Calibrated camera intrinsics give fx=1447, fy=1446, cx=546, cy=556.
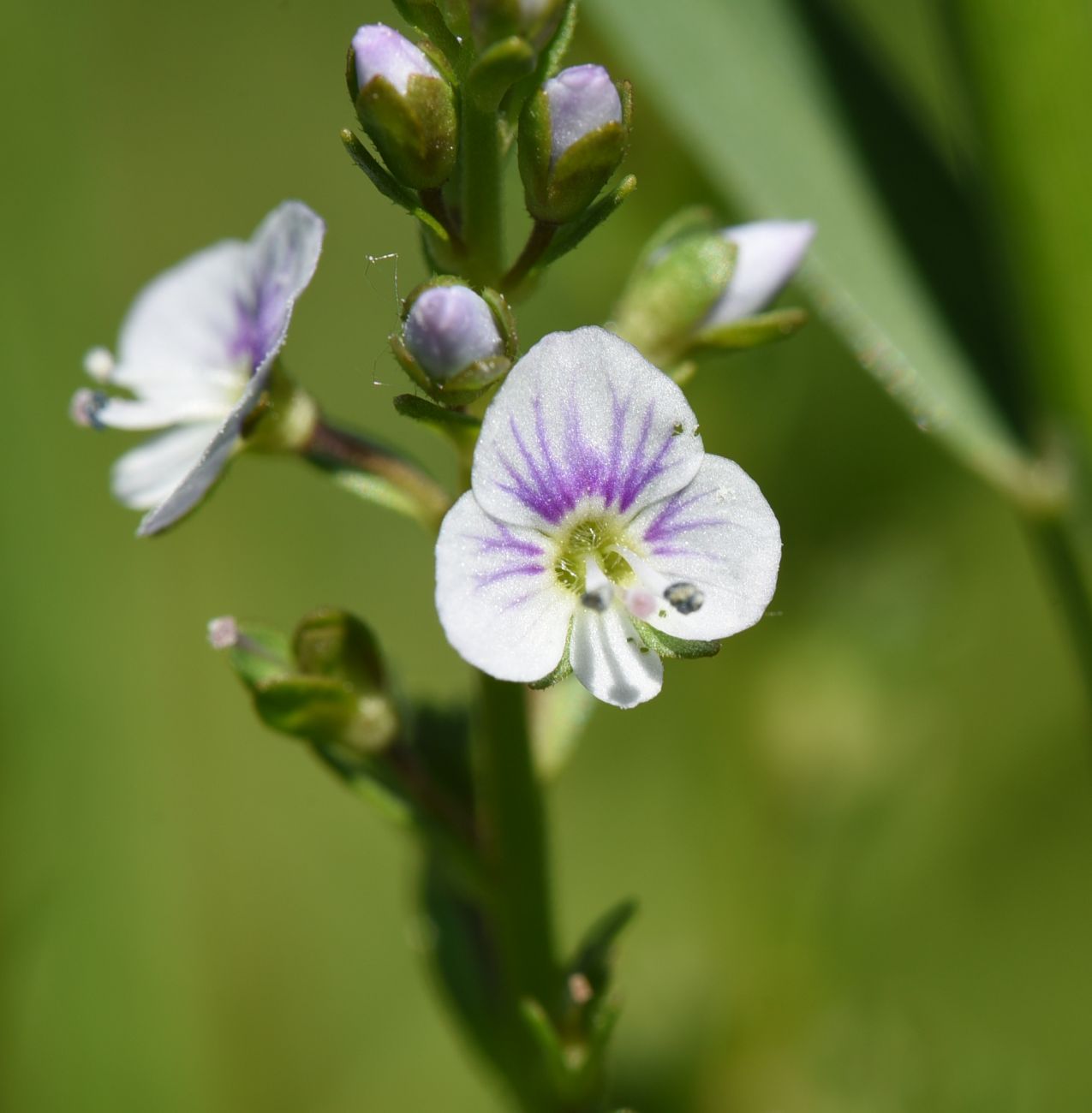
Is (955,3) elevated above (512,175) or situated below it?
above

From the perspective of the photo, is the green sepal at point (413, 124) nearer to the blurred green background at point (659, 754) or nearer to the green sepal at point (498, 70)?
the green sepal at point (498, 70)

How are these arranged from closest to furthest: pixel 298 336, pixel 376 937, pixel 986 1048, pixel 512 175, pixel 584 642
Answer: pixel 584 642 < pixel 986 1048 < pixel 376 937 < pixel 512 175 < pixel 298 336

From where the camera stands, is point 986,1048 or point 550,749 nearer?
point 550,749

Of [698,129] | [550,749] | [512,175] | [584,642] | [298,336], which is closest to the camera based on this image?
[584,642]

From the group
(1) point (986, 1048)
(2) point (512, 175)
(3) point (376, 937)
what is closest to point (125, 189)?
(2) point (512, 175)

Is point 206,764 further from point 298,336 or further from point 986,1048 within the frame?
point 986,1048

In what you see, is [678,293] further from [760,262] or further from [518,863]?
[518,863]

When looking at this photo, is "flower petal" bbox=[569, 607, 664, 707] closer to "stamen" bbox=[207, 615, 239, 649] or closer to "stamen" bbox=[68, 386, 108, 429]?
"stamen" bbox=[207, 615, 239, 649]
